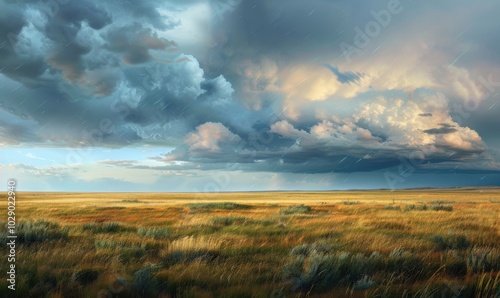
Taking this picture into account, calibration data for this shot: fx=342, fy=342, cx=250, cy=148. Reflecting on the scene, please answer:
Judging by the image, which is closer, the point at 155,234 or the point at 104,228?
the point at 155,234

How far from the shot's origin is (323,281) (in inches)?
269

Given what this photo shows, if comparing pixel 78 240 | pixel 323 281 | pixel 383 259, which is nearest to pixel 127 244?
pixel 78 240

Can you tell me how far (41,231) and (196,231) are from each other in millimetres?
6060

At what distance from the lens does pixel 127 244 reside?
1123 centimetres

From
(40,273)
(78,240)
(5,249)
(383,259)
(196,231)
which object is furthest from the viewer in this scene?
(196,231)

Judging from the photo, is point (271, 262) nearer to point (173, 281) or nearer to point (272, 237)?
point (173, 281)

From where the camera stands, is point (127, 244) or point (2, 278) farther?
point (127, 244)

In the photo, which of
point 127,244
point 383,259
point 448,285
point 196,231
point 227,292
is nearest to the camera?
point 227,292

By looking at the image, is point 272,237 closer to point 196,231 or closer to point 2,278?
point 196,231

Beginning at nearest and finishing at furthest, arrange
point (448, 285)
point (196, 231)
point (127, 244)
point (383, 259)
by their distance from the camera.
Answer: point (448, 285) → point (383, 259) → point (127, 244) → point (196, 231)

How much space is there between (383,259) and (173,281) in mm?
5210

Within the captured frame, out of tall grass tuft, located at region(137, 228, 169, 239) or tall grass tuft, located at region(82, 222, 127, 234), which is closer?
tall grass tuft, located at region(137, 228, 169, 239)

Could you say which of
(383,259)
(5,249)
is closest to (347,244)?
(383,259)

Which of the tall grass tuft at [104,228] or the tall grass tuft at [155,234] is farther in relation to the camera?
the tall grass tuft at [104,228]
